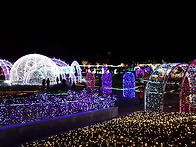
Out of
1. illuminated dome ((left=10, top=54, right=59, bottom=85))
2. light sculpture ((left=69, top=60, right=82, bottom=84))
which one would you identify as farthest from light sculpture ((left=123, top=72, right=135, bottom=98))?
light sculpture ((left=69, top=60, right=82, bottom=84))

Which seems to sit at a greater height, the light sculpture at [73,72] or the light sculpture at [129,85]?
the light sculpture at [73,72]

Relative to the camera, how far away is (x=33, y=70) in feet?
70.3

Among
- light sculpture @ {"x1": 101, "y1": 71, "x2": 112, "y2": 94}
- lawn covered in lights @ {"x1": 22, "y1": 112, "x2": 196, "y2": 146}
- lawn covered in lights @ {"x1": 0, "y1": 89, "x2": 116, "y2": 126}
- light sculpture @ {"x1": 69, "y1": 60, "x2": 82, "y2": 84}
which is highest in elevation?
light sculpture @ {"x1": 69, "y1": 60, "x2": 82, "y2": 84}

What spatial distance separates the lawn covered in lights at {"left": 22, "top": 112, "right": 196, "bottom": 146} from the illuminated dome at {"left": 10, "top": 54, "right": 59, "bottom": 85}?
15844 mm

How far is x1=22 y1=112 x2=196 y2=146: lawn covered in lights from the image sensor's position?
17.3 feet

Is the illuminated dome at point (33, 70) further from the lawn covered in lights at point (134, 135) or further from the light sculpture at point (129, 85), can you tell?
the lawn covered in lights at point (134, 135)

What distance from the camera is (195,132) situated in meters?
5.53

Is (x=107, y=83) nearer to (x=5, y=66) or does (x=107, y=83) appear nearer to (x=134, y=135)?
(x=134, y=135)

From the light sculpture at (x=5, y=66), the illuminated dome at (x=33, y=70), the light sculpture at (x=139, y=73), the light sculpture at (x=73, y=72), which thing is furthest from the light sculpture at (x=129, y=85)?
the light sculpture at (x=139, y=73)

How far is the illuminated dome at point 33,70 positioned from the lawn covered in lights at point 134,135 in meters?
15.8

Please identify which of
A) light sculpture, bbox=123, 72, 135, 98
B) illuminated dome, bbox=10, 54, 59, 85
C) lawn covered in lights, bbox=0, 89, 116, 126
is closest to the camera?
lawn covered in lights, bbox=0, 89, 116, 126

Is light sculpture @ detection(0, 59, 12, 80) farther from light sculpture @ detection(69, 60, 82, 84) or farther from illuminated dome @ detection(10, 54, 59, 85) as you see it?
light sculpture @ detection(69, 60, 82, 84)

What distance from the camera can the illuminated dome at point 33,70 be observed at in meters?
21.6

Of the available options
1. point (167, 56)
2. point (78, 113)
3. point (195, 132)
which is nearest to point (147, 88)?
point (78, 113)
